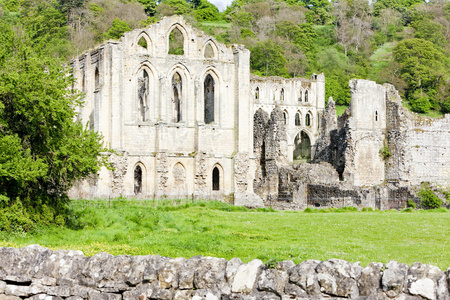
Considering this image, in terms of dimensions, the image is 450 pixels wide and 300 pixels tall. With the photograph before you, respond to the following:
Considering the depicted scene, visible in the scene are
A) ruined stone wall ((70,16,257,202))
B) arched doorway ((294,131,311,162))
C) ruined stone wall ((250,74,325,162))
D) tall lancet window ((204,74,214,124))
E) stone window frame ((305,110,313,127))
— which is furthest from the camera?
stone window frame ((305,110,313,127))

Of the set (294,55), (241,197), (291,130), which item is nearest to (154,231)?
(241,197)

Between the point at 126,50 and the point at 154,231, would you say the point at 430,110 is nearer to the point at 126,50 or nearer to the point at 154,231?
the point at 126,50

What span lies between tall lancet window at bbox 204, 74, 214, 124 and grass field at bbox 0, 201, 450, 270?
63.3 ft

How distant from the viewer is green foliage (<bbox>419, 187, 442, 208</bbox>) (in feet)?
127

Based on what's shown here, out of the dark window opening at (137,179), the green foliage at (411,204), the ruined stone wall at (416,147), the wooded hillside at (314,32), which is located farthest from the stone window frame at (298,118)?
the dark window opening at (137,179)

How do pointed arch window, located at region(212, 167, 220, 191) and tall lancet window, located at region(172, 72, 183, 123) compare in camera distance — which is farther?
tall lancet window, located at region(172, 72, 183, 123)

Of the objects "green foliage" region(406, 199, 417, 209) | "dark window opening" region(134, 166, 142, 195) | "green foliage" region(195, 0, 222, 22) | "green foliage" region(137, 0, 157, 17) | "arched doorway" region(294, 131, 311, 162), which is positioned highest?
"green foliage" region(195, 0, 222, 22)

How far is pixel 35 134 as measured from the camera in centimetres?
1853

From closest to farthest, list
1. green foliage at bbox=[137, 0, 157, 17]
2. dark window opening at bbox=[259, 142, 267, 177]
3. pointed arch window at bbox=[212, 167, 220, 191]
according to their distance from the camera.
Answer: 1. pointed arch window at bbox=[212, 167, 220, 191]
2. dark window opening at bbox=[259, 142, 267, 177]
3. green foliage at bbox=[137, 0, 157, 17]

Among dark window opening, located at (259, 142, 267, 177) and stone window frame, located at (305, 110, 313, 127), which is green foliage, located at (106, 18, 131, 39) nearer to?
stone window frame, located at (305, 110, 313, 127)

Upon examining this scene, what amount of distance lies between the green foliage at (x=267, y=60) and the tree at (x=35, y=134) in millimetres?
77126

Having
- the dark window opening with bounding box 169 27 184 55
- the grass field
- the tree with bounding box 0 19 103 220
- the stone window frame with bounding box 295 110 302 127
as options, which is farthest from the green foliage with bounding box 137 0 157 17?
the tree with bounding box 0 19 103 220

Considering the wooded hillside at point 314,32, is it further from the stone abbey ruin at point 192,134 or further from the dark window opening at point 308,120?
the stone abbey ruin at point 192,134

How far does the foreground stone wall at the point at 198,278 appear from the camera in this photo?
813 centimetres
